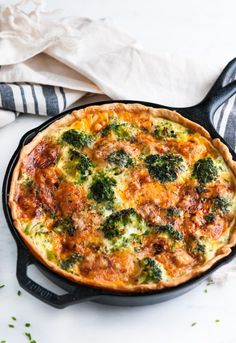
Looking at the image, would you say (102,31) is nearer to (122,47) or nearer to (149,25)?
(122,47)

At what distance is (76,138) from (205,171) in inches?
40.5

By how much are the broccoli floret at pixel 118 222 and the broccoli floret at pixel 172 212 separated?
0.22 meters

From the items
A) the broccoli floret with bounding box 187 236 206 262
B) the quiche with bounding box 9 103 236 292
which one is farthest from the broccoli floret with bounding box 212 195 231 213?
the broccoli floret with bounding box 187 236 206 262

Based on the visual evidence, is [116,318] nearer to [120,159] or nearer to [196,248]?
[196,248]

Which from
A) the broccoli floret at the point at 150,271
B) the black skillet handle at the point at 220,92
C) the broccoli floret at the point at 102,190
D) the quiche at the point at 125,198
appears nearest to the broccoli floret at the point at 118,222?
the quiche at the point at 125,198

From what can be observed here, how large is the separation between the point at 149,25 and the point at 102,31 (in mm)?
879

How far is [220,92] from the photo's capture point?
5.27m

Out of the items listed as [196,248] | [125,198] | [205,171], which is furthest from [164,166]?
[196,248]

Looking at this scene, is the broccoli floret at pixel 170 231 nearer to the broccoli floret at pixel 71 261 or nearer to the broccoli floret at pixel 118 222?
the broccoli floret at pixel 118 222

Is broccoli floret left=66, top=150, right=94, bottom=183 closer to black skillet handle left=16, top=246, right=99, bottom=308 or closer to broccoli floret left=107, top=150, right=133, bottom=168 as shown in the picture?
broccoli floret left=107, top=150, right=133, bottom=168

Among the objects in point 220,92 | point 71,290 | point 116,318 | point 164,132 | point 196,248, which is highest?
point 220,92

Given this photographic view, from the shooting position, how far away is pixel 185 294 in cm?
441

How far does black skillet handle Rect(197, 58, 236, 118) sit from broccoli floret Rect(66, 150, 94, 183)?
1.09 metres

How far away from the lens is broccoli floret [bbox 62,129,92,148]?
4.91m
